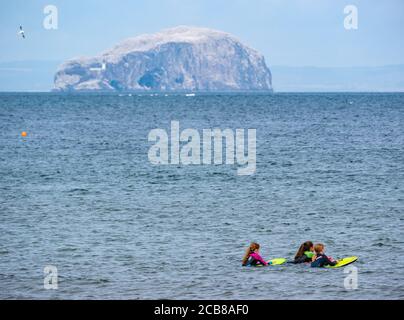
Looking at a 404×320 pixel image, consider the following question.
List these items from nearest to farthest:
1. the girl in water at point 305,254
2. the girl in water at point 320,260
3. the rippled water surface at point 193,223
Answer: the rippled water surface at point 193,223
the girl in water at point 320,260
the girl in water at point 305,254

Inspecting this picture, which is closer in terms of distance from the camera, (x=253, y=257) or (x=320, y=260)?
(x=253, y=257)

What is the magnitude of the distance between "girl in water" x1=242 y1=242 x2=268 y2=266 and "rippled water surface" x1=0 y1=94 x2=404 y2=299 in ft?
1.21

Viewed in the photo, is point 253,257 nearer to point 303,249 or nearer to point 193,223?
point 303,249

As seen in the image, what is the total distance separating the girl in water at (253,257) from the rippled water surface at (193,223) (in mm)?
368

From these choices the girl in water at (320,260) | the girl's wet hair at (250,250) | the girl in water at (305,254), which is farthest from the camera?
the girl in water at (305,254)

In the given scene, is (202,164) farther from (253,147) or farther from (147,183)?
(253,147)

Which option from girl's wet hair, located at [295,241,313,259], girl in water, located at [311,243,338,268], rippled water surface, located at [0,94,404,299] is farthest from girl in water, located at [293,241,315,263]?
rippled water surface, located at [0,94,404,299]

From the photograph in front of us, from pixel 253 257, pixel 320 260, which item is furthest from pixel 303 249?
pixel 253 257

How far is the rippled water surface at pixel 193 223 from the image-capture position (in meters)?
26.6

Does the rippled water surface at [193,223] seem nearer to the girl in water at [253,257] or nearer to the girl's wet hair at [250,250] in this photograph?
the girl in water at [253,257]

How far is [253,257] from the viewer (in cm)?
2866

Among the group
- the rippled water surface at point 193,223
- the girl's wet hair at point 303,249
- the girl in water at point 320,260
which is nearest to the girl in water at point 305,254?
the girl's wet hair at point 303,249

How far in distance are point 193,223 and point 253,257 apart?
343 inches

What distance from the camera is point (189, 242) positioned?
32.9m
